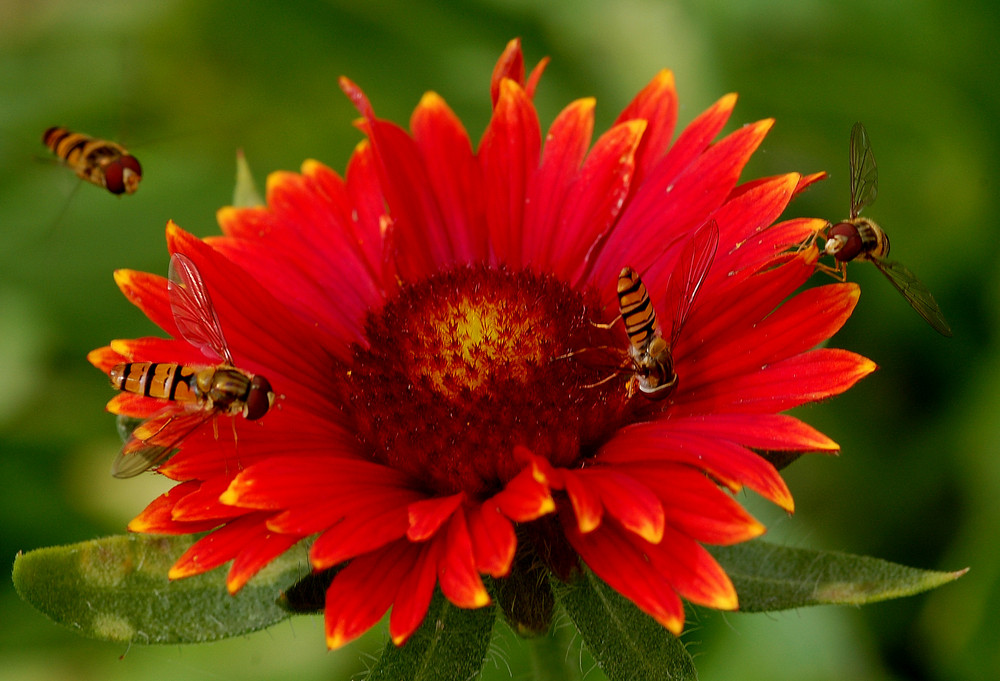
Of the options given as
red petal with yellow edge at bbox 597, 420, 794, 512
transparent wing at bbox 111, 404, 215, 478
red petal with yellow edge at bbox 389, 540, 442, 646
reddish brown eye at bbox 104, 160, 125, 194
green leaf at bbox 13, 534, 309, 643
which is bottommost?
green leaf at bbox 13, 534, 309, 643

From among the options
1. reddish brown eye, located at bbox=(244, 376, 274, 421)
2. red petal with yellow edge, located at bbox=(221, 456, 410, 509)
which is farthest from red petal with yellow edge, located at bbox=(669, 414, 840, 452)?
reddish brown eye, located at bbox=(244, 376, 274, 421)

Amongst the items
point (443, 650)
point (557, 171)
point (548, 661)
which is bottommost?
point (548, 661)

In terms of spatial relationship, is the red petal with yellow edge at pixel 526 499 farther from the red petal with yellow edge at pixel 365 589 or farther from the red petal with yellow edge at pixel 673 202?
the red petal with yellow edge at pixel 673 202

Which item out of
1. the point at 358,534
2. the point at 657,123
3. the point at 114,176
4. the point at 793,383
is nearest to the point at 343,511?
the point at 358,534

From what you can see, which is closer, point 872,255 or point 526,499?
point 526,499

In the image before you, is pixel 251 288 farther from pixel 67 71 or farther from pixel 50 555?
pixel 67 71

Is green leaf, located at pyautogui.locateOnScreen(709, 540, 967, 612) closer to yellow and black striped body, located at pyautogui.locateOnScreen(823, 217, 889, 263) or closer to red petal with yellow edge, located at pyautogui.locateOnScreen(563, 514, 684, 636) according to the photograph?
red petal with yellow edge, located at pyautogui.locateOnScreen(563, 514, 684, 636)

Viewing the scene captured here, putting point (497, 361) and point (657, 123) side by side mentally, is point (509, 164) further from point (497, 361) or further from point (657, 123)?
point (497, 361)
